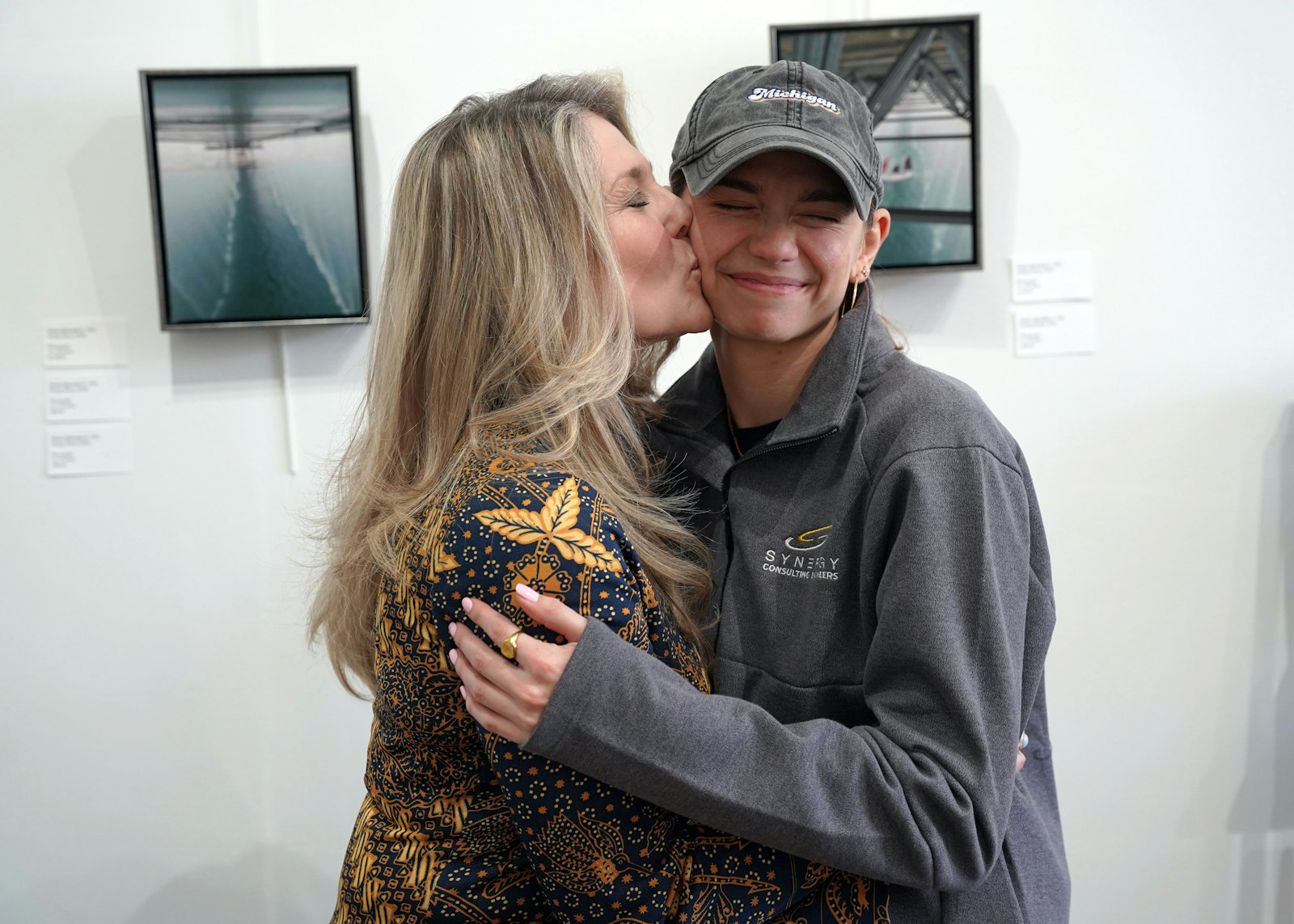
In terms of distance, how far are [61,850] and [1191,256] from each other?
304cm

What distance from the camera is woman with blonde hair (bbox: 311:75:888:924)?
109 centimetres

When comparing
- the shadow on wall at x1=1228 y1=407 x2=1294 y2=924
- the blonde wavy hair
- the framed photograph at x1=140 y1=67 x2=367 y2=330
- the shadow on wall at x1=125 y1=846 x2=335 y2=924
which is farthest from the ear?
the shadow on wall at x1=125 y1=846 x2=335 y2=924

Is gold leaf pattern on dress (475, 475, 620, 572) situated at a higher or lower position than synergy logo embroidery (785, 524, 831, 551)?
higher

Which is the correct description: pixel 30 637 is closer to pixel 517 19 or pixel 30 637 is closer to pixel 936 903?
pixel 517 19

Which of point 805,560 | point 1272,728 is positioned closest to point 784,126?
point 805,560

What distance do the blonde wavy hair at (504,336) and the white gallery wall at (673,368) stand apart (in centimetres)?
105

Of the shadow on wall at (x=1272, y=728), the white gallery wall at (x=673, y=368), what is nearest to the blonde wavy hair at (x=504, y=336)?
the white gallery wall at (x=673, y=368)

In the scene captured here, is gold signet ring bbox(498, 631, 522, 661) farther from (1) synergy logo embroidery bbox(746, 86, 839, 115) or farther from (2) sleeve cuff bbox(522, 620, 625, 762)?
(1) synergy logo embroidery bbox(746, 86, 839, 115)

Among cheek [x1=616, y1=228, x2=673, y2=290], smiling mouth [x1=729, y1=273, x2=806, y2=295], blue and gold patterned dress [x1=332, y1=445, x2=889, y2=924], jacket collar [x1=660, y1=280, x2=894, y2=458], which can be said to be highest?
cheek [x1=616, y1=228, x2=673, y2=290]

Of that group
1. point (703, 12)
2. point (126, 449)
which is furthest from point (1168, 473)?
point (126, 449)

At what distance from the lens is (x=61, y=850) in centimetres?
238

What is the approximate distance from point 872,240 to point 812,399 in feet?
0.96

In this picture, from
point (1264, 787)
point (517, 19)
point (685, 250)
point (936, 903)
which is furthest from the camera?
point (1264, 787)

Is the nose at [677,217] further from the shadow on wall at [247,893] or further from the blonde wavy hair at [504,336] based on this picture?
the shadow on wall at [247,893]
